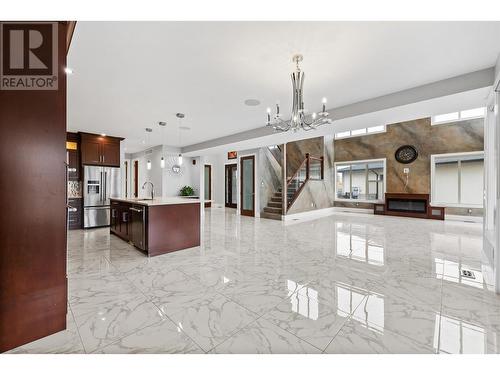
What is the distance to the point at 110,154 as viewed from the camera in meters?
6.87

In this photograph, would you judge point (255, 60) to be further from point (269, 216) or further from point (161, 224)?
point (269, 216)

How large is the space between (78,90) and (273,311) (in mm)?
4466

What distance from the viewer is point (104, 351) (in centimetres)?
159

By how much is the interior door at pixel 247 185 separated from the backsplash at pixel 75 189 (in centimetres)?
514

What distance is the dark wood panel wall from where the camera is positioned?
1.61m

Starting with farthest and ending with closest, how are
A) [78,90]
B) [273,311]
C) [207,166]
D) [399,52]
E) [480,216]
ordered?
[207,166] → [480,216] → [78,90] → [399,52] → [273,311]

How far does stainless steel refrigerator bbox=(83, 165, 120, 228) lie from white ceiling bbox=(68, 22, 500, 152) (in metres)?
2.27

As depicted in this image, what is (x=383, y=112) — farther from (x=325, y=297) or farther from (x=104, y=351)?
(x=104, y=351)

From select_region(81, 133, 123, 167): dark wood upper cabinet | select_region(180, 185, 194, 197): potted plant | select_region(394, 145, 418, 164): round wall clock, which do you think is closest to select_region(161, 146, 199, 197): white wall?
select_region(180, 185, 194, 197): potted plant

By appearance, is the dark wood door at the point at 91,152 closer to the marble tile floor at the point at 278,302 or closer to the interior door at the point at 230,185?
the marble tile floor at the point at 278,302

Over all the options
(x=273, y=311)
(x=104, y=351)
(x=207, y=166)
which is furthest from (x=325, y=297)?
(x=207, y=166)

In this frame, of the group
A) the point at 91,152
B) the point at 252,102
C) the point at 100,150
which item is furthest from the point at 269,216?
the point at 91,152

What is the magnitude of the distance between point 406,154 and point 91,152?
1086cm

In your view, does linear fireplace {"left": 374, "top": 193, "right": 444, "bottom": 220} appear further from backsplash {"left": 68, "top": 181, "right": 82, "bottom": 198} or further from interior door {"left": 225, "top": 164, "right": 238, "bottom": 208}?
backsplash {"left": 68, "top": 181, "right": 82, "bottom": 198}
